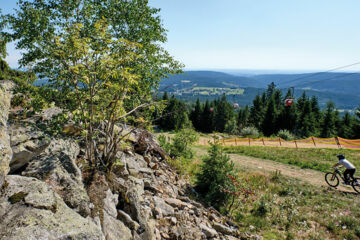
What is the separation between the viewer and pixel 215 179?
9289mm

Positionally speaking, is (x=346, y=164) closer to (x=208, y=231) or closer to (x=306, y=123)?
(x=208, y=231)

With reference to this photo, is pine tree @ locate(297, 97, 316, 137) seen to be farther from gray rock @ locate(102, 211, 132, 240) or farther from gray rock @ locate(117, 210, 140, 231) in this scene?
gray rock @ locate(102, 211, 132, 240)

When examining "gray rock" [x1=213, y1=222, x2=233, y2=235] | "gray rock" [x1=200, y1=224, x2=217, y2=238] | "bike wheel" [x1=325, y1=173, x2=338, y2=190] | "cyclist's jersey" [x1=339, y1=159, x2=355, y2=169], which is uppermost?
"cyclist's jersey" [x1=339, y1=159, x2=355, y2=169]

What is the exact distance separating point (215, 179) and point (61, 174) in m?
6.65

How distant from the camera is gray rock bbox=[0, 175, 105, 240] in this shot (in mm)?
2756

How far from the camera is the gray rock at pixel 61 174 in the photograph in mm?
3980

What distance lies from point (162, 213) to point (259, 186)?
25.4 feet

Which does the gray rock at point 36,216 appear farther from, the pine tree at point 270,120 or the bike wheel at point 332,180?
the pine tree at point 270,120

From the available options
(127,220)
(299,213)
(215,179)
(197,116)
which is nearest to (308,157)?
(299,213)

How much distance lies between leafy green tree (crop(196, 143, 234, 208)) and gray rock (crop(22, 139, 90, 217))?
591cm

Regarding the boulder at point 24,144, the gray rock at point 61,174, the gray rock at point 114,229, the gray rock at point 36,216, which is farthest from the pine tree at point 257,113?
the gray rock at point 36,216

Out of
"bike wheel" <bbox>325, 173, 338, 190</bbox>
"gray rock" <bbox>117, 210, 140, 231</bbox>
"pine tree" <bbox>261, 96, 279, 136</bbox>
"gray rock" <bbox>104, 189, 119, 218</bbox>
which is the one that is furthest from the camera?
"pine tree" <bbox>261, 96, 279, 136</bbox>

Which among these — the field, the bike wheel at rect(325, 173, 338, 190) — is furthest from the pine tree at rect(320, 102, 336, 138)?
the bike wheel at rect(325, 173, 338, 190)

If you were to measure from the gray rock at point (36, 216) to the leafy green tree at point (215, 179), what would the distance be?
6.37 metres
